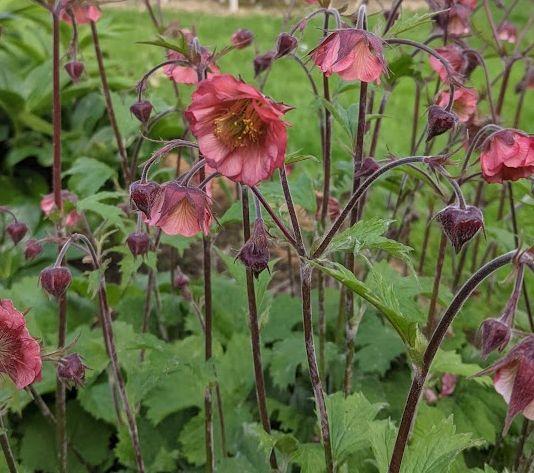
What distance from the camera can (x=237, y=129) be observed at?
121 cm

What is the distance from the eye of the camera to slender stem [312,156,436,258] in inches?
47.4

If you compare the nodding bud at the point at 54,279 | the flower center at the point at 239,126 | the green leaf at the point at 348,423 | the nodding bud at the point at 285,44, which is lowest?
the green leaf at the point at 348,423

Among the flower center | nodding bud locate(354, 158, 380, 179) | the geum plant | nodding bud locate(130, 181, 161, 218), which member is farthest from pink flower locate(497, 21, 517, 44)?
nodding bud locate(130, 181, 161, 218)

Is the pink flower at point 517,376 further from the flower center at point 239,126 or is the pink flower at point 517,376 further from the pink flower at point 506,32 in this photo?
the pink flower at point 506,32

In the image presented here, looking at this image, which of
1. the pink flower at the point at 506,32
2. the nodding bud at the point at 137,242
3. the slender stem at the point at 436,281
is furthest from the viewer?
the pink flower at the point at 506,32

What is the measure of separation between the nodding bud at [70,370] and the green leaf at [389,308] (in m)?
0.59

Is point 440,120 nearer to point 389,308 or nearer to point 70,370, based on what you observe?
point 389,308

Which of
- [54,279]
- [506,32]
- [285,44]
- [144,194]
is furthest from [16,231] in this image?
[506,32]

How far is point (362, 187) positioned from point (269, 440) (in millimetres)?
563

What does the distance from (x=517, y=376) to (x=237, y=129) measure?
1.94 feet

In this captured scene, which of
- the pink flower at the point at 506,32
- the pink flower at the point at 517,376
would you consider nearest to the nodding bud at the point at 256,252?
the pink flower at the point at 517,376

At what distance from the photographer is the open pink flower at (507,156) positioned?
1.20m

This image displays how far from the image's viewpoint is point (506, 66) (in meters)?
2.12

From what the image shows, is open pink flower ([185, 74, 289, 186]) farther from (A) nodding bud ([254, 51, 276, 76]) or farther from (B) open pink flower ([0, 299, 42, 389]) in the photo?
(A) nodding bud ([254, 51, 276, 76])
